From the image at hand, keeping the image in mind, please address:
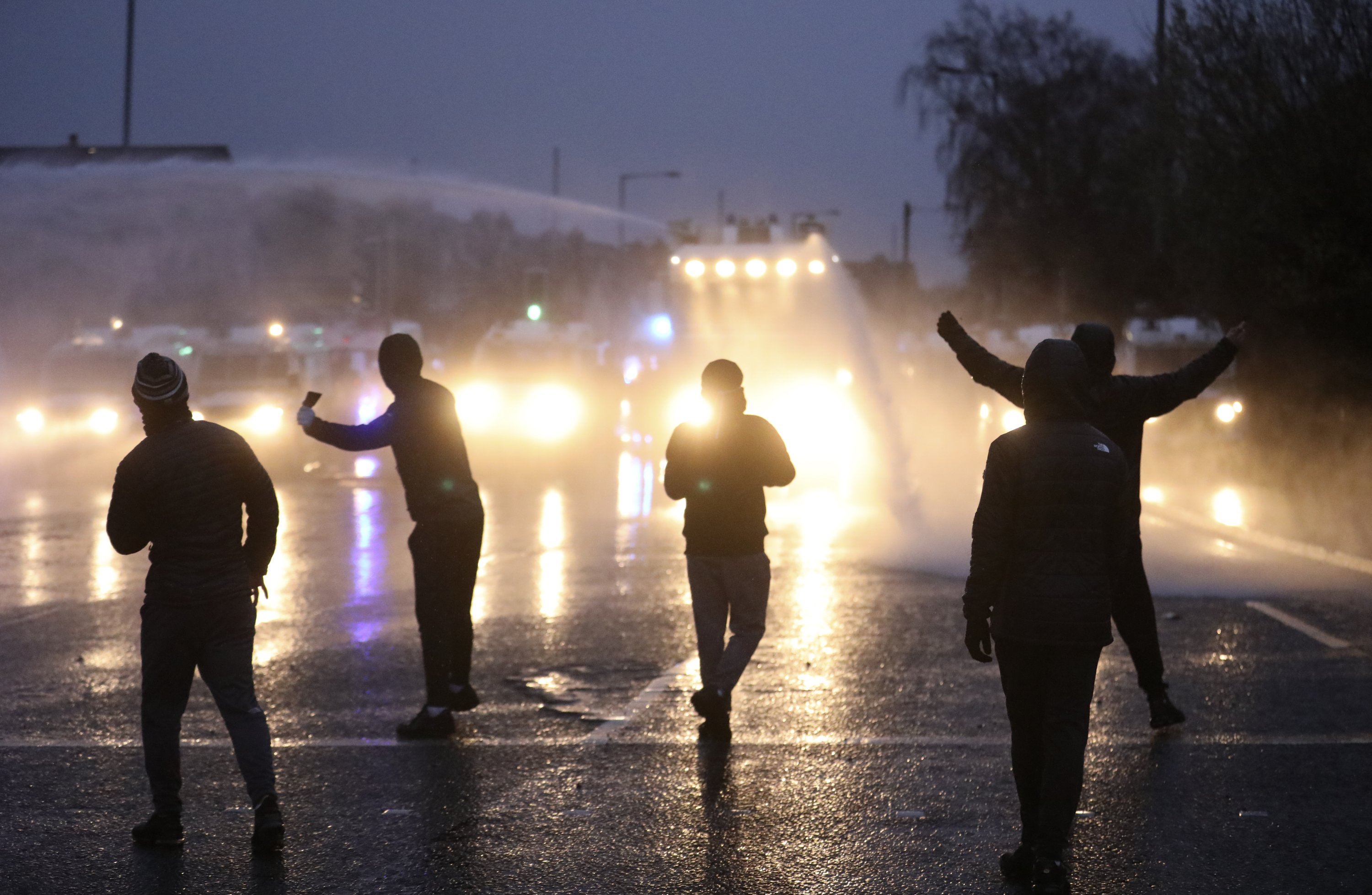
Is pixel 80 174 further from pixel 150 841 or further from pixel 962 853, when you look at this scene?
pixel 962 853

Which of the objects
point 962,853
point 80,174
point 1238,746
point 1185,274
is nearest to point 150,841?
point 962,853

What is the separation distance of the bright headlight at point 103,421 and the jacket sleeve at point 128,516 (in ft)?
78.8

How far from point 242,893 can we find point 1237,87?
18.7 m

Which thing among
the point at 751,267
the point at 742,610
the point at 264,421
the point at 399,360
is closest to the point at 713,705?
the point at 742,610

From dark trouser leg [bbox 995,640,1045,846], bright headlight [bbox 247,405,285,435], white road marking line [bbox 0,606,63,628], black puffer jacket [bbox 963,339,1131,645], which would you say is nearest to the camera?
black puffer jacket [bbox 963,339,1131,645]

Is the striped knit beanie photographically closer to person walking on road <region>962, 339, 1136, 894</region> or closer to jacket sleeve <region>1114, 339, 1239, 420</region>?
person walking on road <region>962, 339, 1136, 894</region>

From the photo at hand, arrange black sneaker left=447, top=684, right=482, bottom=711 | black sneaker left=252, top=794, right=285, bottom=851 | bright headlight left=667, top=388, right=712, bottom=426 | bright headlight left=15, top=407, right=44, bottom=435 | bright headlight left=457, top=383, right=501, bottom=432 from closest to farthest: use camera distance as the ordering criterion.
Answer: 1. black sneaker left=252, top=794, right=285, bottom=851
2. black sneaker left=447, top=684, right=482, bottom=711
3. bright headlight left=667, top=388, right=712, bottom=426
4. bright headlight left=15, top=407, right=44, bottom=435
5. bright headlight left=457, top=383, right=501, bottom=432

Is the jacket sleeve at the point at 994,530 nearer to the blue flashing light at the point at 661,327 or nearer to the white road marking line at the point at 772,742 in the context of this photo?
the white road marking line at the point at 772,742

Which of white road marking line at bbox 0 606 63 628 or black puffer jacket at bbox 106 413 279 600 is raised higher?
black puffer jacket at bbox 106 413 279 600

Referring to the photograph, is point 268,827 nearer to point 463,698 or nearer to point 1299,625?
point 463,698

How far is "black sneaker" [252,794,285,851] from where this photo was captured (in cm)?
584

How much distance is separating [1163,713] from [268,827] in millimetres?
4166

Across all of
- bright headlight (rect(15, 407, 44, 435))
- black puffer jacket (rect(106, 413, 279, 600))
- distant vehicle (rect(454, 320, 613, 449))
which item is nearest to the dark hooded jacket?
black puffer jacket (rect(106, 413, 279, 600))

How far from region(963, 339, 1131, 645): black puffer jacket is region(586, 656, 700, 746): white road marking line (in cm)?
287
